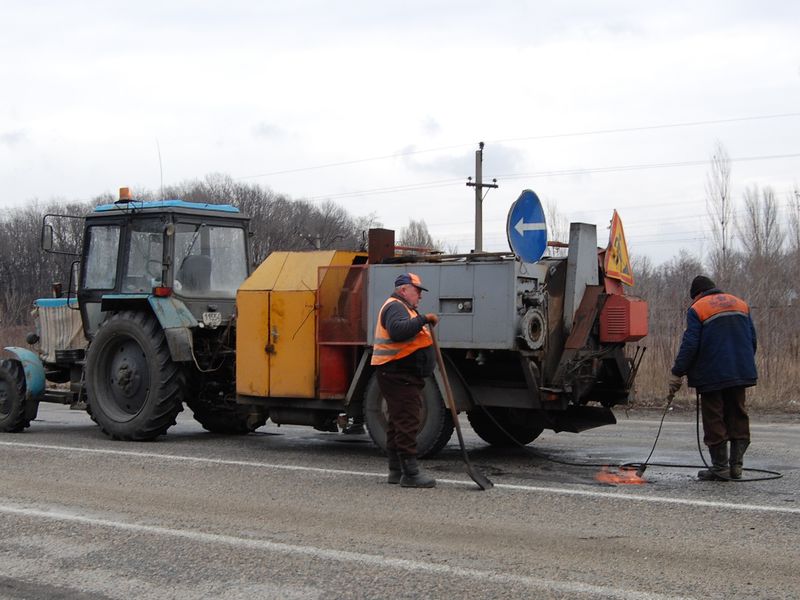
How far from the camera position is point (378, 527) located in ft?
22.1

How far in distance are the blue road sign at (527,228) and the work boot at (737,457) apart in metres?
2.25

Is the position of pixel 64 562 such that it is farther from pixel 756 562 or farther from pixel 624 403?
pixel 624 403

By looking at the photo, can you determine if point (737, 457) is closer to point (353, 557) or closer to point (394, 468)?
point (394, 468)

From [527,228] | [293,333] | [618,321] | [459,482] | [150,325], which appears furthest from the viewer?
[150,325]

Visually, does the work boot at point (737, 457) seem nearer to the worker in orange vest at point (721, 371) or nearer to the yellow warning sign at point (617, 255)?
the worker in orange vest at point (721, 371)

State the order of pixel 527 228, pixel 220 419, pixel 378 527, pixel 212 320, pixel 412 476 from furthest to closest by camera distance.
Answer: pixel 220 419 < pixel 212 320 < pixel 527 228 < pixel 412 476 < pixel 378 527

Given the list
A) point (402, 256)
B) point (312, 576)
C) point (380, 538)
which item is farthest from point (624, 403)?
point (312, 576)

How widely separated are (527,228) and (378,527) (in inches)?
132

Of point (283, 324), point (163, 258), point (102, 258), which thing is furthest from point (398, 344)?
point (102, 258)

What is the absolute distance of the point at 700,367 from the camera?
A: 8.63m

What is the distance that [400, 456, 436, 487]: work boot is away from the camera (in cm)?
816

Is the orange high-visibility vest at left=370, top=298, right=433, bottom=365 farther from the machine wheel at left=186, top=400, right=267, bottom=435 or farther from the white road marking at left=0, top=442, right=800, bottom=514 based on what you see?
the machine wheel at left=186, top=400, right=267, bottom=435

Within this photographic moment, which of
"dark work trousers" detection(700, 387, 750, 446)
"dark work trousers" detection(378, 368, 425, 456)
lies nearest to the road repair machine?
"dark work trousers" detection(378, 368, 425, 456)

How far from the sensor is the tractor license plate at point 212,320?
11.3m
